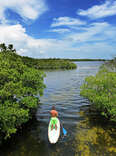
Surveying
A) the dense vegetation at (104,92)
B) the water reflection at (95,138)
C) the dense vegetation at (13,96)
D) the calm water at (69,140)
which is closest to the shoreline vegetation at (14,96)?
the dense vegetation at (13,96)

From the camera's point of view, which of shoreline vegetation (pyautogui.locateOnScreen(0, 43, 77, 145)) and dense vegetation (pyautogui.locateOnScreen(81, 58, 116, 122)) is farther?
dense vegetation (pyautogui.locateOnScreen(81, 58, 116, 122))

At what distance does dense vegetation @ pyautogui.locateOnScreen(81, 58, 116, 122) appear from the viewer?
1612cm

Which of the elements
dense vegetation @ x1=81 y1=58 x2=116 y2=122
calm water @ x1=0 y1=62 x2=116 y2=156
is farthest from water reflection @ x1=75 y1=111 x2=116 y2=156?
dense vegetation @ x1=81 y1=58 x2=116 y2=122

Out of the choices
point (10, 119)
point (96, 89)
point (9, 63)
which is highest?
point (9, 63)

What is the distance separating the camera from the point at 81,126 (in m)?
17.2

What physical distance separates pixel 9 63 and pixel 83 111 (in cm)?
1304

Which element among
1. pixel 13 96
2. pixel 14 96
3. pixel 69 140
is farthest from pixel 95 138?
pixel 14 96

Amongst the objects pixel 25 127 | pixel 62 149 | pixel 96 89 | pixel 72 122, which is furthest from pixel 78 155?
pixel 96 89

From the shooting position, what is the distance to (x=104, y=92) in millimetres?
17641

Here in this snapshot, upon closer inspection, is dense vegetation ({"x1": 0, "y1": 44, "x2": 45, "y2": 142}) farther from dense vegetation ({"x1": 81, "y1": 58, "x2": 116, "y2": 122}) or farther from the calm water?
dense vegetation ({"x1": 81, "y1": 58, "x2": 116, "y2": 122})

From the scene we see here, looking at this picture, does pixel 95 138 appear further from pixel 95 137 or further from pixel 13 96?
pixel 13 96

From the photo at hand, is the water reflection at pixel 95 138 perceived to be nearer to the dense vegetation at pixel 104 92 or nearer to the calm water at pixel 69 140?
the calm water at pixel 69 140

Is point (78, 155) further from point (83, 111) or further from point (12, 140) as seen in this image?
point (83, 111)

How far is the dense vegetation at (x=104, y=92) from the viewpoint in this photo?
16.1m
